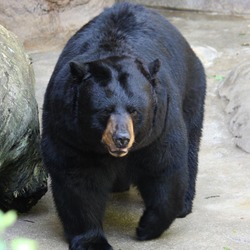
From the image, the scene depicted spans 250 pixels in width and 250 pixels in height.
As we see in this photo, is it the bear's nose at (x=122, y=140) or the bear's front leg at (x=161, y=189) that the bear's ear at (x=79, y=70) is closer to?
the bear's nose at (x=122, y=140)

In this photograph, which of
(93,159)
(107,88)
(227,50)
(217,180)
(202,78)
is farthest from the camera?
(227,50)

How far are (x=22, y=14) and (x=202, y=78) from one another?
5.44 meters

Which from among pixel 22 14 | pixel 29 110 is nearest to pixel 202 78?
pixel 29 110

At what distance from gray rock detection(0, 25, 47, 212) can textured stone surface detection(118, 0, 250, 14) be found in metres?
6.81

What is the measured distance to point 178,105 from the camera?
4.89 meters

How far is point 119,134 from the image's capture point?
397 centimetres

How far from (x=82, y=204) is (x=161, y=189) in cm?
57

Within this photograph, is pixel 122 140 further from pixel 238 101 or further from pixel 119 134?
pixel 238 101

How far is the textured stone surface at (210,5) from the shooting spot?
11898 millimetres

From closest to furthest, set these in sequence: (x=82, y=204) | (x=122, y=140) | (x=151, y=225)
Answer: (x=122, y=140), (x=82, y=204), (x=151, y=225)

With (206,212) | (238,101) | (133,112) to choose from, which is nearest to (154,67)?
(133,112)

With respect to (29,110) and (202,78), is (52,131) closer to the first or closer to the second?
(29,110)

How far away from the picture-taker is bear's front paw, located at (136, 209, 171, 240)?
16.5 feet

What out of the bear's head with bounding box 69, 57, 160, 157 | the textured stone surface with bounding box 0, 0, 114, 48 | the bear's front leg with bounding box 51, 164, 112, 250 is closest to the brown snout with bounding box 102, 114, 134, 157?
the bear's head with bounding box 69, 57, 160, 157
